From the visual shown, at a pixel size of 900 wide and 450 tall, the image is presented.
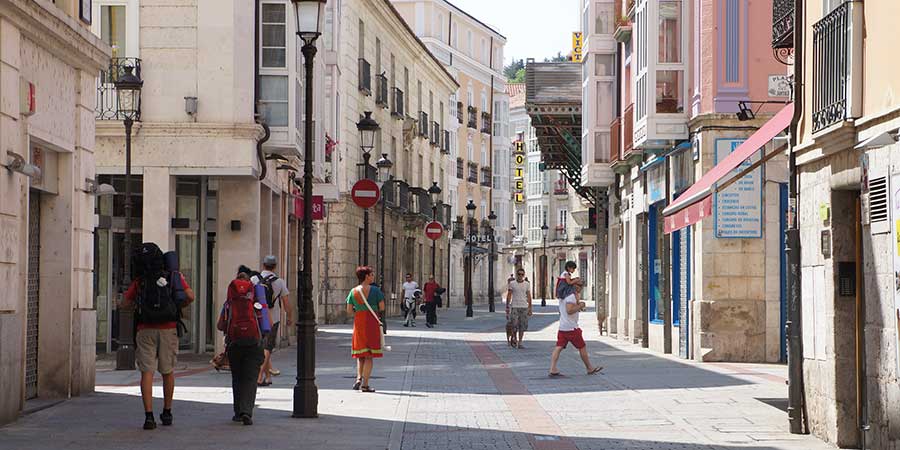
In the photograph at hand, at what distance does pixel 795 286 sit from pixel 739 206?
35.6 feet

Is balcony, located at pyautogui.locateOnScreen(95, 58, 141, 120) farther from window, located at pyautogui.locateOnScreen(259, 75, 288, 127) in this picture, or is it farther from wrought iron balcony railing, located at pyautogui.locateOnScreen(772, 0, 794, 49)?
wrought iron balcony railing, located at pyautogui.locateOnScreen(772, 0, 794, 49)

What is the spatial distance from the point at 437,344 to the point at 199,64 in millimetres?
10675

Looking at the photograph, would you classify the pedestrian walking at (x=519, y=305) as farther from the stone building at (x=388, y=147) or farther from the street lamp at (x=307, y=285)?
the street lamp at (x=307, y=285)

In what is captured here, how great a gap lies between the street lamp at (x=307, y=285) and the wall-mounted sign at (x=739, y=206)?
35.3ft

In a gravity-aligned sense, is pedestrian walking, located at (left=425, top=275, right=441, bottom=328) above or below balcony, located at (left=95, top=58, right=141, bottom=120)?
below

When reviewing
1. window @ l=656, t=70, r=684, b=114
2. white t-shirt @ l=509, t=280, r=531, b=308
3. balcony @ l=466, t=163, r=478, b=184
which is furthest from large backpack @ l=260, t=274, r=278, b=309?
balcony @ l=466, t=163, r=478, b=184

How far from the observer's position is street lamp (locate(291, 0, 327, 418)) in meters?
14.6

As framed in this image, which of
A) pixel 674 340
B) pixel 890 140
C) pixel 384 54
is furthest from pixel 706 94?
pixel 384 54

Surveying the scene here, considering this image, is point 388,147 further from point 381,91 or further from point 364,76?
point 364,76

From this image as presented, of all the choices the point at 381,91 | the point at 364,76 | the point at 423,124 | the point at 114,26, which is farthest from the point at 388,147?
the point at 114,26

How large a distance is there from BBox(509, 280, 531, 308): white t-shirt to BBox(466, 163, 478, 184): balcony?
53.3 meters

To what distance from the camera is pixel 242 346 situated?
46.8 feet

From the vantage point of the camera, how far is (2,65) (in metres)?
13.2

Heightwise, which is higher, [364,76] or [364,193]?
[364,76]
